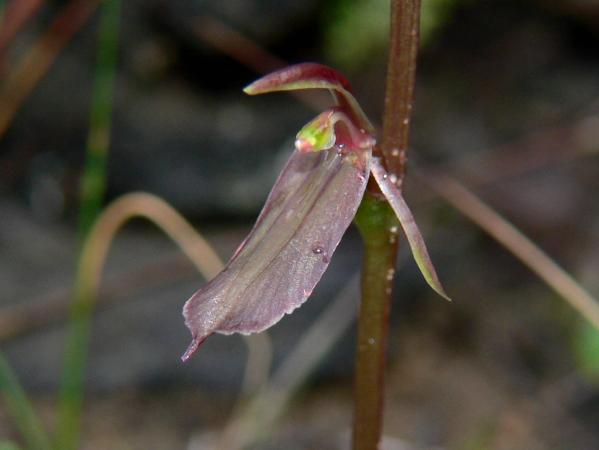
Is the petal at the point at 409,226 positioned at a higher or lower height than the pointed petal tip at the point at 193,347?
higher

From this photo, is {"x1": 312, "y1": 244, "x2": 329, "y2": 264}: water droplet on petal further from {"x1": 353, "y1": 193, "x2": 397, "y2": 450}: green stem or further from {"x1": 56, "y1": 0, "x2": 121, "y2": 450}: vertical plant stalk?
{"x1": 56, "y1": 0, "x2": 121, "y2": 450}: vertical plant stalk

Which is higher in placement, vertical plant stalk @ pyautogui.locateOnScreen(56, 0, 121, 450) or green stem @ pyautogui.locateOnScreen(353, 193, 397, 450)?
vertical plant stalk @ pyautogui.locateOnScreen(56, 0, 121, 450)

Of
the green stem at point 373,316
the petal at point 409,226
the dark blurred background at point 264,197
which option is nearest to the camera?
the petal at point 409,226

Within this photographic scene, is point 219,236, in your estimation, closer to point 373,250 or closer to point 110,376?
point 110,376

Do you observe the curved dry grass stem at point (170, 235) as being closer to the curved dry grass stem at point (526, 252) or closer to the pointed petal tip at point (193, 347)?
the curved dry grass stem at point (526, 252)

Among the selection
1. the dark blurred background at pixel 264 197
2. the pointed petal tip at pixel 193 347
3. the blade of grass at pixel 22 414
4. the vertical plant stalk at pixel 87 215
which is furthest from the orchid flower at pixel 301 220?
the dark blurred background at pixel 264 197

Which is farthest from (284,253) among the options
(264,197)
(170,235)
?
(264,197)

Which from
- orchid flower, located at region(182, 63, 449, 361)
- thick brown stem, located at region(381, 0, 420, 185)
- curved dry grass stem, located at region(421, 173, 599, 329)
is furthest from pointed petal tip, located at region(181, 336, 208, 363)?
curved dry grass stem, located at region(421, 173, 599, 329)
